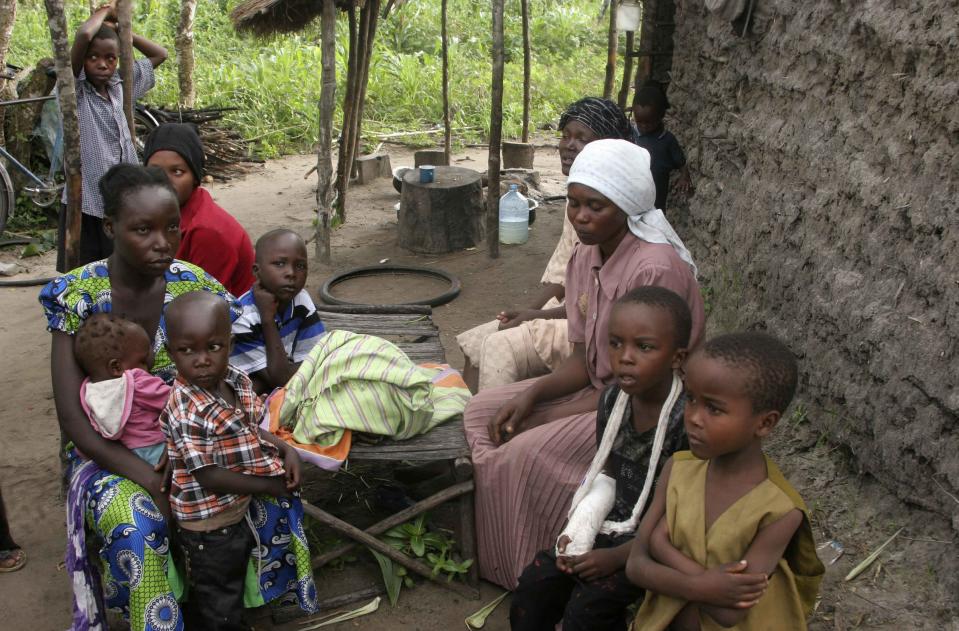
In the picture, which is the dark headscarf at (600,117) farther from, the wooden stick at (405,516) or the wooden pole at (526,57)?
the wooden pole at (526,57)

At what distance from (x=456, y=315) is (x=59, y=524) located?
2.97 meters

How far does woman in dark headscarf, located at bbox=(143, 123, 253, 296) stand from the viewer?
3.35 metres

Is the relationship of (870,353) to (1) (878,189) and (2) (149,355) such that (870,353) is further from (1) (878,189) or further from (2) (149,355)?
(2) (149,355)

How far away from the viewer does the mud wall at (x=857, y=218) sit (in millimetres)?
2742

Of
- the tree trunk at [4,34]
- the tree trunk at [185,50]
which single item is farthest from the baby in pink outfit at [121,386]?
the tree trunk at [185,50]

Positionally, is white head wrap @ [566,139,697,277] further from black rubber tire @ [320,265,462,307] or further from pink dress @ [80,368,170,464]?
black rubber tire @ [320,265,462,307]

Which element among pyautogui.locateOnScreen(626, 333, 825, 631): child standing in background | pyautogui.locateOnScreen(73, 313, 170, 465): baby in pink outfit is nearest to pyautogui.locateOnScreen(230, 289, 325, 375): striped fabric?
pyautogui.locateOnScreen(73, 313, 170, 465): baby in pink outfit

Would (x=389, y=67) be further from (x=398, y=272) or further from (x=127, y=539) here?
(x=127, y=539)

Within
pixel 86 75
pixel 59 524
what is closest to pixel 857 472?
pixel 59 524

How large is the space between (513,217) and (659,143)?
192 cm

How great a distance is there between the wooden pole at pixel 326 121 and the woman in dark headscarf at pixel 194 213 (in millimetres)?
2943

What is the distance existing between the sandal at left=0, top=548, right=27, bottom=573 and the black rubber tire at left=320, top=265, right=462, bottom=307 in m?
2.96

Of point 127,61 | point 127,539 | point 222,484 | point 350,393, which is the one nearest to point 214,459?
point 222,484

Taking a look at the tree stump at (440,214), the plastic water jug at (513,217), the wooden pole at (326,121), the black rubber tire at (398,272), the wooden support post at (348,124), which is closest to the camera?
the black rubber tire at (398,272)
